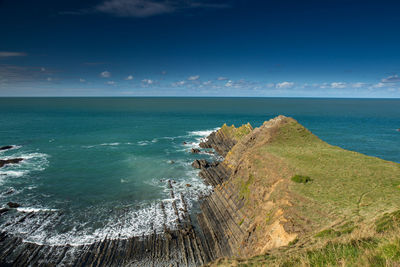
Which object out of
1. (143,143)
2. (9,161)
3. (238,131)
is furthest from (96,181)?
(238,131)

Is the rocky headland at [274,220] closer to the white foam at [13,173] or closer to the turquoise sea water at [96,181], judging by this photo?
the turquoise sea water at [96,181]

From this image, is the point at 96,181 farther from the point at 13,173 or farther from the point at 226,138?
→ the point at 226,138

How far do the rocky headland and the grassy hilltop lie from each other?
0.29 feet

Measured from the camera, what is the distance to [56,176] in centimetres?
5584

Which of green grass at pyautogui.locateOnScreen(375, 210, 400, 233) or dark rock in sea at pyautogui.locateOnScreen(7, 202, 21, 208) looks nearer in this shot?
green grass at pyautogui.locateOnScreen(375, 210, 400, 233)

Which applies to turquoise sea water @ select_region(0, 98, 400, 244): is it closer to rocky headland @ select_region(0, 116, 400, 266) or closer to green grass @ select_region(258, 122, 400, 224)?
rocky headland @ select_region(0, 116, 400, 266)

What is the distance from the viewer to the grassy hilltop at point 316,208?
1206 cm

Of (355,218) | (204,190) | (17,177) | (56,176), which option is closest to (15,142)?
(17,177)

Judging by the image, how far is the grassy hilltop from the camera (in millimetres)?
12056

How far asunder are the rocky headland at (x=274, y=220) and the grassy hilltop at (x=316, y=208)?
0.09 m

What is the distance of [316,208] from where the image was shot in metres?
22.8

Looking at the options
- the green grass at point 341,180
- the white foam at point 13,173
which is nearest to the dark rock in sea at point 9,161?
the white foam at point 13,173

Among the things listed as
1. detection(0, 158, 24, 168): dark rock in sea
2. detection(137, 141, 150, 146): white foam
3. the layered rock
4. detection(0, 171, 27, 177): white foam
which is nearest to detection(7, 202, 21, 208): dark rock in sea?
detection(0, 171, 27, 177): white foam

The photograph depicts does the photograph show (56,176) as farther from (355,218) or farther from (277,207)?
(355,218)
